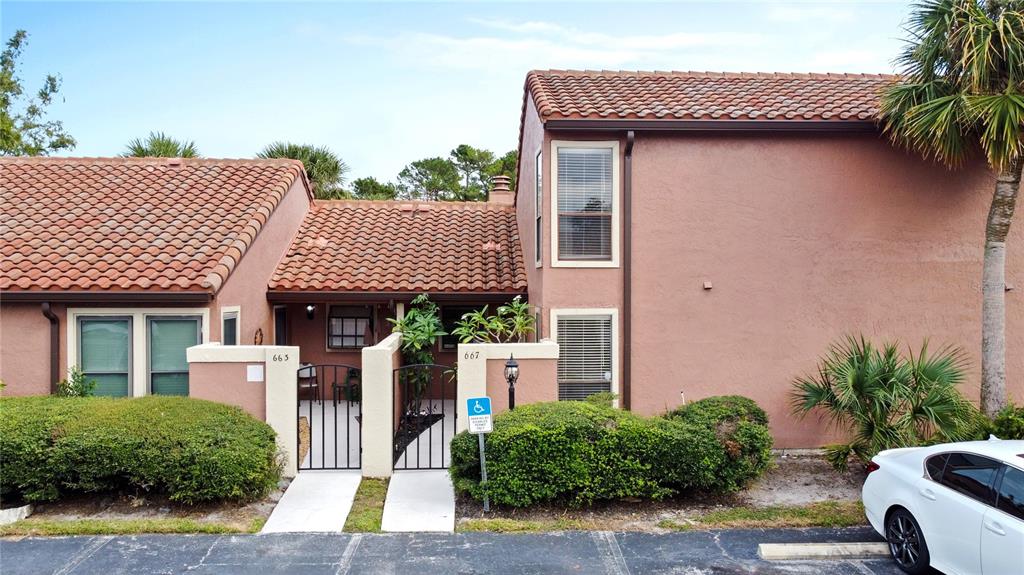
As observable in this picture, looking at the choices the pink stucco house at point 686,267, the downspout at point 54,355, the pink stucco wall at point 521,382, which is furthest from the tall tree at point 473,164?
the pink stucco wall at point 521,382

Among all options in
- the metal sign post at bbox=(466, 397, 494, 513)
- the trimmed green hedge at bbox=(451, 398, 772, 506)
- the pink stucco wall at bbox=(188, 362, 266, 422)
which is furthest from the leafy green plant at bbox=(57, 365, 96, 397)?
the metal sign post at bbox=(466, 397, 494, 513)

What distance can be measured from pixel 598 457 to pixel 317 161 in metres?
15.8

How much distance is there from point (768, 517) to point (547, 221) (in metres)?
5.50

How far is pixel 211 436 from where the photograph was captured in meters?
7.25

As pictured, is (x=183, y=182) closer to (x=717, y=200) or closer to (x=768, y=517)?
(x=717, y=200)

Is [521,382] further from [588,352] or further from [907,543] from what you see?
[907,543]

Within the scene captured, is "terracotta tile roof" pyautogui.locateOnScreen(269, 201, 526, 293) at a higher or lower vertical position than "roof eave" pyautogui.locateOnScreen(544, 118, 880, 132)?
lower

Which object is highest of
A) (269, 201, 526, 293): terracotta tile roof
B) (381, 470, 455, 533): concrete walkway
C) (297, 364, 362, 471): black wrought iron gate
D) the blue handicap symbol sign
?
(269, 201, 526, 293): terracotta tile roof

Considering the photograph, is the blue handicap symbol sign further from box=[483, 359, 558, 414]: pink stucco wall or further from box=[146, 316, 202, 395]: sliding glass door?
box=[146, 316, 202, 395]: sliding glass door

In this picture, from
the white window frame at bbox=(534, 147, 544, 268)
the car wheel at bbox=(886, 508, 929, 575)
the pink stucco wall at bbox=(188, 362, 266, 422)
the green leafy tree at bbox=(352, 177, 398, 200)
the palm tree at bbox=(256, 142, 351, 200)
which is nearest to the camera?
the car wheel at bbox=(886, 508, 929, 575)

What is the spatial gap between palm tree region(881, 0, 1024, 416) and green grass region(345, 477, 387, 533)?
899cm

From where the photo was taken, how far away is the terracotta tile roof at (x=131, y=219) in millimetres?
9680

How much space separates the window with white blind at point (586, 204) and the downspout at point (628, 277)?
174mm

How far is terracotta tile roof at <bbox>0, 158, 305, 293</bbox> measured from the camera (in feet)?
31.8
